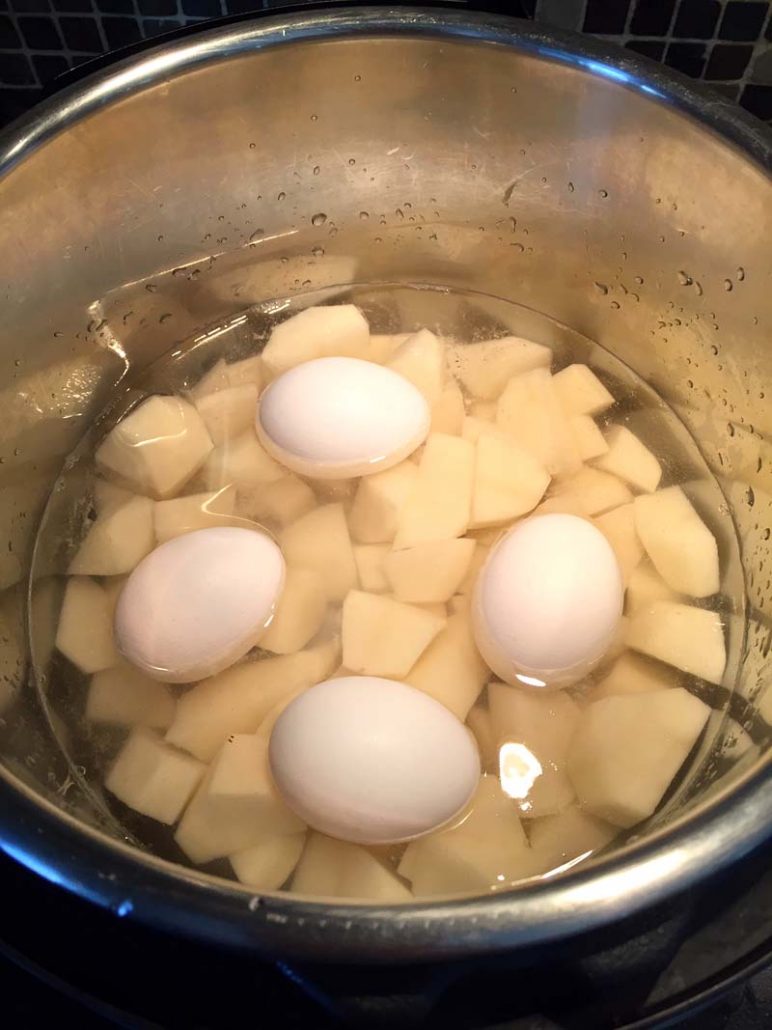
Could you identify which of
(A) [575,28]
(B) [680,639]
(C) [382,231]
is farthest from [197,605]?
(A) [575,28]

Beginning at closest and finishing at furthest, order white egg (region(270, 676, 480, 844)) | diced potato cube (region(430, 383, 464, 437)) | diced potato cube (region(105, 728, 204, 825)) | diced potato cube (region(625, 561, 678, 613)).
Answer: white egg (region(270, 676, 480, 844)), diced potato cube (region(105, 728, 204, 825)), diced potato cube (region(625, 561, 678, 613)), diced potato cube (region(430, 383, 464, 437))

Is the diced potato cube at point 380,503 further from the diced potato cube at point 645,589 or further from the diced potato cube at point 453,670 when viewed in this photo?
the diced potato cube at point 645,589

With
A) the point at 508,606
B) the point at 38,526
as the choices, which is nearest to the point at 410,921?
the point at 508,606

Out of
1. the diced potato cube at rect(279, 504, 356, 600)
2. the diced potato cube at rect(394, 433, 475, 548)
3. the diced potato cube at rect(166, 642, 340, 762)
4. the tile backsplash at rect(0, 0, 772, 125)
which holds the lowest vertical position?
the diced potato cube at rect(166, 642, 340, 762)

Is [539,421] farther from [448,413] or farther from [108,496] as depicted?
[108,496]

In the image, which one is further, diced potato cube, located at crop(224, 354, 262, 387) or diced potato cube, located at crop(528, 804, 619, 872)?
diced potato cube, located at crop(224, 354, 262, 387)

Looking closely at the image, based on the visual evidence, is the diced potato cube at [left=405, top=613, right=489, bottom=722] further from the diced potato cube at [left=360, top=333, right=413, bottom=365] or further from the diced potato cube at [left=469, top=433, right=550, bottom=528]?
the diced potato cube at [left=360, top=333, right=413, bottom=365]

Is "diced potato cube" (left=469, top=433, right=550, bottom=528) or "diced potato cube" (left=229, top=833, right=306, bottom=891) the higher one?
"diced potato cube" (left=469, top=433, right=550, bottom=528)

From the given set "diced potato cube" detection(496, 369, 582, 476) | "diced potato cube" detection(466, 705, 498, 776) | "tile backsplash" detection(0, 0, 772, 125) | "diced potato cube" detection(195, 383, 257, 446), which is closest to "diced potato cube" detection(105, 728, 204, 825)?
"diced potato cube" detection(466, 705, 498, 776)

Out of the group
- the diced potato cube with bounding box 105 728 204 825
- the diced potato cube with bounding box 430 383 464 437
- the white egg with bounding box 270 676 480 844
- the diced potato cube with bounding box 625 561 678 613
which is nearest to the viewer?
the white egg with bounding box 270 676 480 844
